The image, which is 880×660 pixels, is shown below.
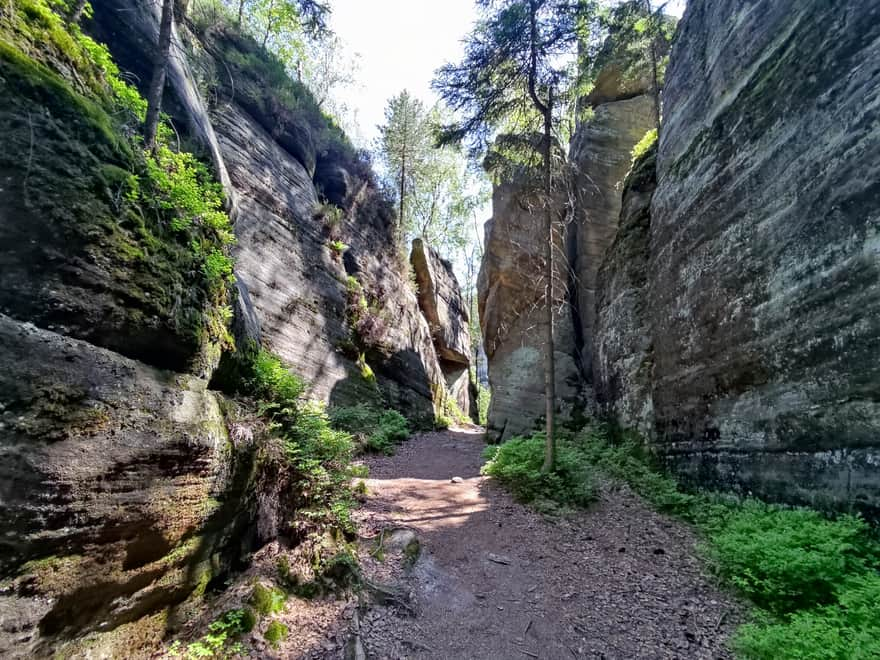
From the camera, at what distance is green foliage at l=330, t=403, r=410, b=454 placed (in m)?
12.0

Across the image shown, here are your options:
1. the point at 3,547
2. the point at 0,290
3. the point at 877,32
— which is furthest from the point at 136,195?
the point at 877,32

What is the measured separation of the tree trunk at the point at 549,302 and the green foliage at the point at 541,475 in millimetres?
Answer: 270

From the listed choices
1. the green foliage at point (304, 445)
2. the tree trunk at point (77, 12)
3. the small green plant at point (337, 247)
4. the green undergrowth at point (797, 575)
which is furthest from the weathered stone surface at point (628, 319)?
the tree trunk at point (77, 12)

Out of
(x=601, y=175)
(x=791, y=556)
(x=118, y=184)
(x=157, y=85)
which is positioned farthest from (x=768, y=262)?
(x=601, y=175)

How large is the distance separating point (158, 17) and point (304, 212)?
710 cm

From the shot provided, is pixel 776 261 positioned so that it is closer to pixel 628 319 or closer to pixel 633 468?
pixel 628 319

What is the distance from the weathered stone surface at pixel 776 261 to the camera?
520 centimetres

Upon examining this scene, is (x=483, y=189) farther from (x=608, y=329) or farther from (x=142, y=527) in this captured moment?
(x=142, y=527)

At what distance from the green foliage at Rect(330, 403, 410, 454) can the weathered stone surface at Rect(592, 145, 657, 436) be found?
6817 millimetres

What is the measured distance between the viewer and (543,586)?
548cm

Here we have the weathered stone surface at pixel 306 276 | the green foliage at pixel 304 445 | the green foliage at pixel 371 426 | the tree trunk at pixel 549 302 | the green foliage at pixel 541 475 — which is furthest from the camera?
the green foliage at pixel 371 426

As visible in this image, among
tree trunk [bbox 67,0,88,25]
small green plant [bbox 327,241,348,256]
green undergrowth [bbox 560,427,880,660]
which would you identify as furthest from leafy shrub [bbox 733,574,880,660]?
small green plant [bbox 327,241,348,256]

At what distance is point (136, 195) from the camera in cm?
388

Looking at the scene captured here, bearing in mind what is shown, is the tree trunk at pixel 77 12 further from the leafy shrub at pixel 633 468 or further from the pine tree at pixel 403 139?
the pine tree at pixel 403 139
